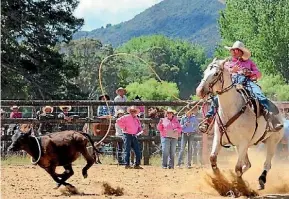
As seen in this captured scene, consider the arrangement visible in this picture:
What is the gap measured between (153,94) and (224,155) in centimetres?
1806

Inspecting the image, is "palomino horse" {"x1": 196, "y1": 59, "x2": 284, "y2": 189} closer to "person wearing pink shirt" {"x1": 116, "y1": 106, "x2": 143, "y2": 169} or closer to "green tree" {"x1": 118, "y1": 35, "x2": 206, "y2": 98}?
"person wearing pink shirt" {"x1": 116, "y1": 106, "x2": 143, "y2": 169}

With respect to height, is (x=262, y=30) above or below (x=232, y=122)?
above

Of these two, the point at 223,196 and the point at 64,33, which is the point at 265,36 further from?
the point at 223,196

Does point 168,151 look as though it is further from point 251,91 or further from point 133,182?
point 251,91

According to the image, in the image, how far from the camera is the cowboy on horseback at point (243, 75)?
10.6 m

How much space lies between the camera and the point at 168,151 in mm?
15531

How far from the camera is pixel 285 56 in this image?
199 ft

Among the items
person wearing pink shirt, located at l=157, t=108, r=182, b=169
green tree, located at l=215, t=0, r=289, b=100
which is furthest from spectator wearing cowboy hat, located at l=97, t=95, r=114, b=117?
green tree, located at l=215, t=0, r=289, b=100

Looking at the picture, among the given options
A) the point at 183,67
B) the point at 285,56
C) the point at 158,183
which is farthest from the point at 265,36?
the point at 183,67

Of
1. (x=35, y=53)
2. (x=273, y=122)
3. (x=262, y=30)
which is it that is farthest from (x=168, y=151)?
(x=262, y=30)

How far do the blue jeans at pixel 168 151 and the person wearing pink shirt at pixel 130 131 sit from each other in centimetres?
52

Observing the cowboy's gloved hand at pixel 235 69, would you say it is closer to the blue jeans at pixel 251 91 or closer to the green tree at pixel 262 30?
the blue jeans at pixel 251 91

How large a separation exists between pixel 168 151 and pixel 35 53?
17474 mm

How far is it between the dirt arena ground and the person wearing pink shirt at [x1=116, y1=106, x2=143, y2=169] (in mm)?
312
